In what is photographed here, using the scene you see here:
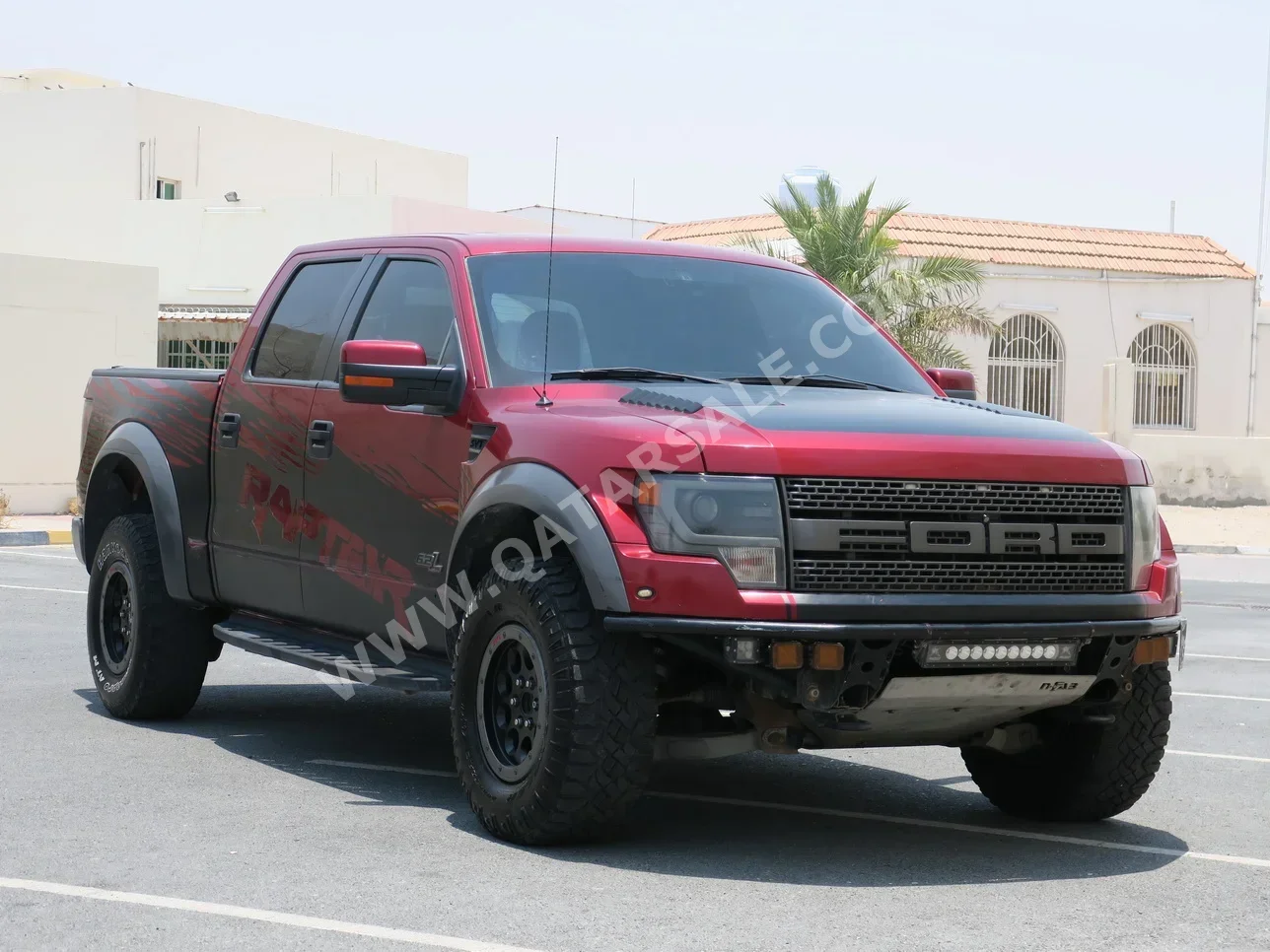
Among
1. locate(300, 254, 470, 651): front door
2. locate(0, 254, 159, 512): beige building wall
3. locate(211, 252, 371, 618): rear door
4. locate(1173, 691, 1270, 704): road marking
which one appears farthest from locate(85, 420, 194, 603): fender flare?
locate(0, 254, 159, 512): beige building wall

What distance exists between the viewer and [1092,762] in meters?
6.20

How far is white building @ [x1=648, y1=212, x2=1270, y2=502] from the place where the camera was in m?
36.2

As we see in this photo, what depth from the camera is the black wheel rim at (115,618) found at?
8.38 metres

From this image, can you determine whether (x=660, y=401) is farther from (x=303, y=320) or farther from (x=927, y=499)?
(x=303, y=320)

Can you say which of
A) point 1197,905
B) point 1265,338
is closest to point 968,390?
point 1197,905

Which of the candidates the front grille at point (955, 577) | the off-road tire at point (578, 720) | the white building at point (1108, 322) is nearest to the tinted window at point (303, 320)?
the off-road tire at point (578, 720)

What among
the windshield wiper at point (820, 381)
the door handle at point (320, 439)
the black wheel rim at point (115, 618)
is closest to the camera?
the windshield wiper at point (820, 381)

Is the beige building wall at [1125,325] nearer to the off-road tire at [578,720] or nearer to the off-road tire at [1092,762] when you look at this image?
the off-road tire at [1092,762]

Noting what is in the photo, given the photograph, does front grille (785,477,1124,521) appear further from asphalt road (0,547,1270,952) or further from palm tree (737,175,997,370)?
palm tree (737,175,997,370)

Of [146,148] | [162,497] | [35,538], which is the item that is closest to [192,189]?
[146,148]

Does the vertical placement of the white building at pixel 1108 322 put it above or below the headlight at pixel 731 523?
above

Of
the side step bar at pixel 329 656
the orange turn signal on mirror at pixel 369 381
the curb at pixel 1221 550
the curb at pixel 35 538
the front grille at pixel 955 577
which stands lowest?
the curb at pixel 1221 550

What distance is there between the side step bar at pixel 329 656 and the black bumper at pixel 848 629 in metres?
1.17

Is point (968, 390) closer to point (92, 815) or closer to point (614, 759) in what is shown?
point (614, 759)
